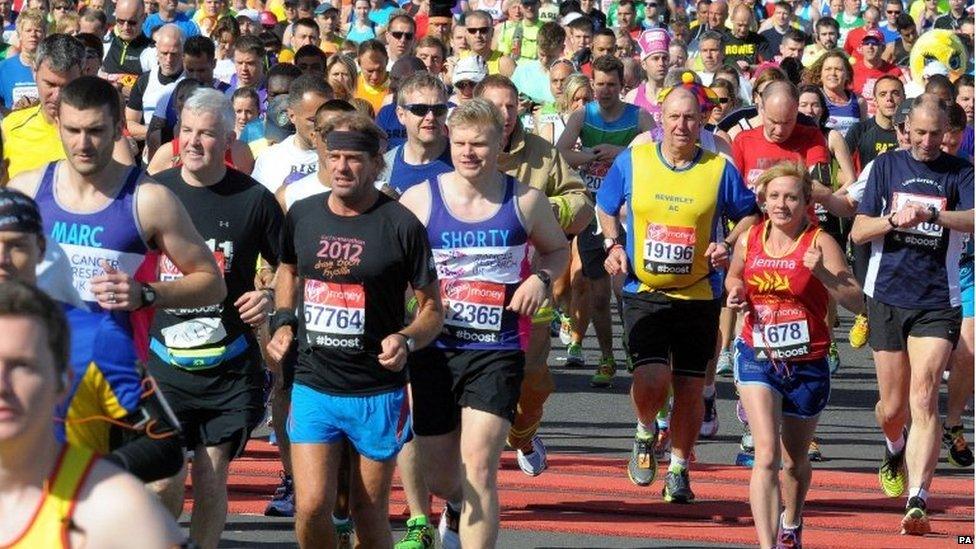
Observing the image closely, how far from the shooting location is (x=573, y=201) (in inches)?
359

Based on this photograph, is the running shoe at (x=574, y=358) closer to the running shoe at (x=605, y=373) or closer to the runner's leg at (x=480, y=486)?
the running shoe at (x=605, y=373)

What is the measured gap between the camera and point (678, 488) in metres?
9.57

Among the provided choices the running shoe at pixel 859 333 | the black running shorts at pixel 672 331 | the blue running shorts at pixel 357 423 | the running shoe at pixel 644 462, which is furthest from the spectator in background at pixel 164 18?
the blue running shorts at pixel 357 423

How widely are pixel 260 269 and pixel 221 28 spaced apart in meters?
8.34

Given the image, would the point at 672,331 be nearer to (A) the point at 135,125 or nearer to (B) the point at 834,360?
(B) the point at 834,360

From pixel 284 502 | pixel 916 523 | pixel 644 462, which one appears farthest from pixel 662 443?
pixel 284 502

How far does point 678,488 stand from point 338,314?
2855mm

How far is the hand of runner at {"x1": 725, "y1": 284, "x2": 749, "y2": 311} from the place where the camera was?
28.0 ft

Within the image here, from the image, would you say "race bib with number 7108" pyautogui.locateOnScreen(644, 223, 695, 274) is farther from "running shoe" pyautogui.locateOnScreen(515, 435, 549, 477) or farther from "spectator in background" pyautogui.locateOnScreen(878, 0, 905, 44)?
"spectator in background" pyautogui.locateOnScreen(878, 0, 905, 44)

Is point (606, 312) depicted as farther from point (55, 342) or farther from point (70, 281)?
point (55, 342)

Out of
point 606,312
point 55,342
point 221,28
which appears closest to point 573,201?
point 606,312

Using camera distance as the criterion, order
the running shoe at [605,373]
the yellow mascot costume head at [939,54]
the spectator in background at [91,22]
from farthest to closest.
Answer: the yellow mascot costume head at [939,54], the spectator in background at [91,22], the running shoe at [605,373]

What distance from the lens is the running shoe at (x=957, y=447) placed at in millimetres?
10750

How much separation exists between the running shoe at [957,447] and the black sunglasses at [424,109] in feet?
11.4
